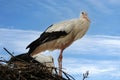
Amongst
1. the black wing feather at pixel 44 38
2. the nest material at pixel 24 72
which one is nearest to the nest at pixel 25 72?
the nest material at pixel 24 72

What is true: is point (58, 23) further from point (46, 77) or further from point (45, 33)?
point (46, 77)

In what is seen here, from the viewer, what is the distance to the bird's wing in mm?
9234

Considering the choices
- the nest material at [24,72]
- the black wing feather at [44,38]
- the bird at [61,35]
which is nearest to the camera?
the nest material at [24,72]

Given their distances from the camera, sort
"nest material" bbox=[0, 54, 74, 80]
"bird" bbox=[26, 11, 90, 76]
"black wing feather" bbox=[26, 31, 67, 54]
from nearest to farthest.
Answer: "nest material" bbox=[0, 54, 74, 80]
"black wing feather" bbox=[26, 31, 67, 54]
"bird" bbox=[26, 11, 90, 76]

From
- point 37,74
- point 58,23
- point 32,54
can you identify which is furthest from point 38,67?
point 58,23

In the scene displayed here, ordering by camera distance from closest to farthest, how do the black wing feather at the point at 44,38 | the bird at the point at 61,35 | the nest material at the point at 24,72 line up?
the nest material at the point at 24,72 < the black wing feather at the point at 44,38 < the bird at the point at 61,35

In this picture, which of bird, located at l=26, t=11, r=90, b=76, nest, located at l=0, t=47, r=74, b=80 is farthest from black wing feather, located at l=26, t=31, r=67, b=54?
nest, located at l=0, t=47, r=74, b=80

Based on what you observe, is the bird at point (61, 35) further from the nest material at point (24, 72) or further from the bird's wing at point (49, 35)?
the nest material at point (24, 72)

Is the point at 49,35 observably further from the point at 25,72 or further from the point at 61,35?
the point at 25,72

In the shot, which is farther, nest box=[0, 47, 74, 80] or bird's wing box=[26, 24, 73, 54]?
bird's wing box=[26, 24, 73, 54]

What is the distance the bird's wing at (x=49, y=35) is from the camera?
9234mm

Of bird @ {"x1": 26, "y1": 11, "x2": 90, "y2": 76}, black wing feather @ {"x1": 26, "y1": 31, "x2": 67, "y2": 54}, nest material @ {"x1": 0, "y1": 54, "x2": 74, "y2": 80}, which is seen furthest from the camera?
bird @ {"x1": 26, "y1": 11, "x2": 90, "y2": 76}

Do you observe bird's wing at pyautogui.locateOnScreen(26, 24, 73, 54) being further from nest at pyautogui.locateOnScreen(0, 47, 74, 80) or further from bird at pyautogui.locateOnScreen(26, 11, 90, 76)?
nest at pyautogui.locateOnScreen(0, 47, 74, 80)

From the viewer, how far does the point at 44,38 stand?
31.0 feet
